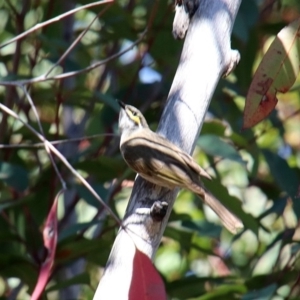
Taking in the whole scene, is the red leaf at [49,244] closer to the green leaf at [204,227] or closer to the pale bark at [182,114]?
the pale bark at [182,114]

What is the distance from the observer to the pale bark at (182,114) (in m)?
2.06

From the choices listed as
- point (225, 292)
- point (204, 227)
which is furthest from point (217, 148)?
point (225, 292)

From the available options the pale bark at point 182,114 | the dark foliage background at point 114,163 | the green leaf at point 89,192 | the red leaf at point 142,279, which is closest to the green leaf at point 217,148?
the dark foliage background at point 114,163

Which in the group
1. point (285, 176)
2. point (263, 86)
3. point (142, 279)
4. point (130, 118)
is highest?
point (130, 118)

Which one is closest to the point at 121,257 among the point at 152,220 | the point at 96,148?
the point at 152,220

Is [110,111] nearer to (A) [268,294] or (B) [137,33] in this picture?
(B) [137,33]

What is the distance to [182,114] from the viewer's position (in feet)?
7.29

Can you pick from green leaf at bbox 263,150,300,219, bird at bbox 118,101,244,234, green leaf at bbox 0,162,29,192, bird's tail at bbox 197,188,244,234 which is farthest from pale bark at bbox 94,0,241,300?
green leaf at bbox 263,150,300,219

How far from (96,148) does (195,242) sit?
25.4 inches

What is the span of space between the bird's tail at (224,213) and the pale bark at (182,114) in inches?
15.7

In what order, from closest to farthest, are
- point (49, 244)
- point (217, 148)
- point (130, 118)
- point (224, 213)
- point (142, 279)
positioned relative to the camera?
point (142, 279) → point (49, 244) → point (224, 213) → point (217, 148) → point (130, 118)

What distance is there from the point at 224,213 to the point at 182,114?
68 centimetres

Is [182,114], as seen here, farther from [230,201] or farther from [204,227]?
[204,227]

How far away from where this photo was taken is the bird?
8.54ft
